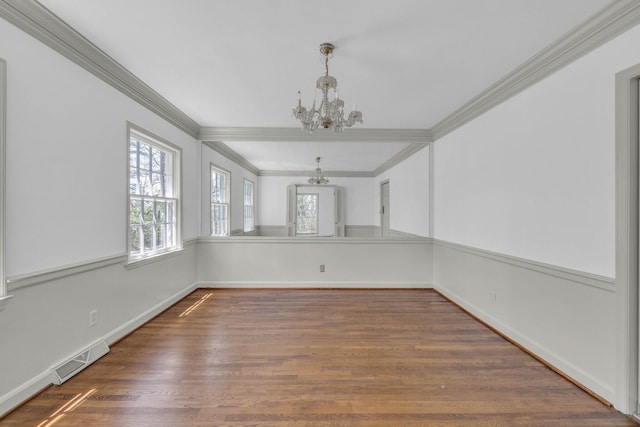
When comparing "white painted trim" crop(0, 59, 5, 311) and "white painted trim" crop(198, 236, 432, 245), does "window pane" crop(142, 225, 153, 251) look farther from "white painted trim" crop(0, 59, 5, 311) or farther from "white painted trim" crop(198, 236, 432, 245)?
"white painted trim" crop(0, 59, 5, 311)

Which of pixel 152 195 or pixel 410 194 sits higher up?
pixel 410 194

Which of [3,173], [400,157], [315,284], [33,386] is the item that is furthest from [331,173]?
[33,386]

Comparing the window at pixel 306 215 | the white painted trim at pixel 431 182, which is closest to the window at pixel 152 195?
the white painted trim at pixel 431 182

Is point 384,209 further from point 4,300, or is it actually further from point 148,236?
point 4,300

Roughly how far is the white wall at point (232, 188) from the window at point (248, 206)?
0.17 meters

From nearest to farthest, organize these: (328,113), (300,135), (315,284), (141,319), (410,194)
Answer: (328,113), (141,319), (300,135), (315,284), (410,194)

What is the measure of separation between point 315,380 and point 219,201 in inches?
161

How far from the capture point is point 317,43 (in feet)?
7.44

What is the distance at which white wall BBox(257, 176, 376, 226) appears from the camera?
8.38 m

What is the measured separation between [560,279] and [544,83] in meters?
1.58

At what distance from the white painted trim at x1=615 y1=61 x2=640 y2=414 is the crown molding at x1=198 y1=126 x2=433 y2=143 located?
2.82 metres

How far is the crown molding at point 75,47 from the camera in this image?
1852 millimetres

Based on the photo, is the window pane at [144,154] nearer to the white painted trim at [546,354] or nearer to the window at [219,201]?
the window at [219,201]

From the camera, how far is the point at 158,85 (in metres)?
3.08
